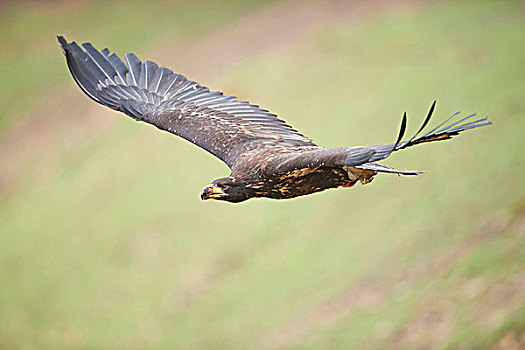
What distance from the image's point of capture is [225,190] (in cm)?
829

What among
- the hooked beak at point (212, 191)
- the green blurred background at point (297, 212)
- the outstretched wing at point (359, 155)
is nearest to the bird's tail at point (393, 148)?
the outstretched wing at point (359, 155)

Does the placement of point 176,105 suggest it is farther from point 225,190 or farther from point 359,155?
point 359,155

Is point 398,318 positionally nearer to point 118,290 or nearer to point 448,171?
point 448,171

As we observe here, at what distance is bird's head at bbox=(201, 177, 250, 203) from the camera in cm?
823

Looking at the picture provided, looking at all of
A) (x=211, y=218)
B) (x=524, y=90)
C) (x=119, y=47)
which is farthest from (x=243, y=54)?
(x=524, y=90)

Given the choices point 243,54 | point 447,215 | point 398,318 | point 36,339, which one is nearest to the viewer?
point 398,318

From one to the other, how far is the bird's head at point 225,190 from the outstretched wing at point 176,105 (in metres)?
1.14

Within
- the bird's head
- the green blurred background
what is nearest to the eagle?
the bird's head

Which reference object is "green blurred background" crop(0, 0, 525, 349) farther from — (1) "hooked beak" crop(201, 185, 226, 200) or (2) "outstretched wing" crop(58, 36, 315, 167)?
(1) "hooked beak" crop(201, 185, 226, 200)

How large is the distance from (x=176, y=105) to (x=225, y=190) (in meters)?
2.85

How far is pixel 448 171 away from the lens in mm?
18578

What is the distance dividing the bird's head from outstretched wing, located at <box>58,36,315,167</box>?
1144mm

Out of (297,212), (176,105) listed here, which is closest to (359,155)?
(176,105)

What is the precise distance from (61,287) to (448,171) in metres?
10.8
